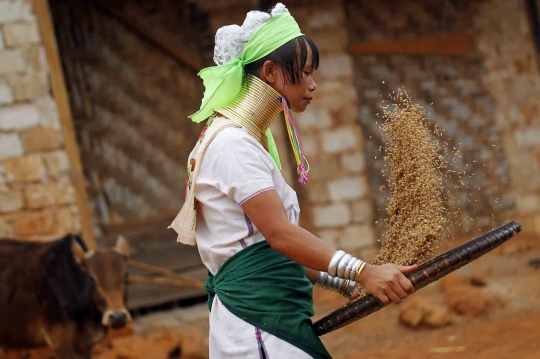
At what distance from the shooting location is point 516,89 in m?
8.33

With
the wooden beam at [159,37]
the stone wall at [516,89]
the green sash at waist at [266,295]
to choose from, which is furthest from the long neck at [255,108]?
the stone wall at [516,89]

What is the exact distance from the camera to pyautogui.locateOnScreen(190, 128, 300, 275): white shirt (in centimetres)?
230

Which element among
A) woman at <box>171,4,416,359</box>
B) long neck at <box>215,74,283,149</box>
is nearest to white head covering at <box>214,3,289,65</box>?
woman at <box>171,4,416,359</box>

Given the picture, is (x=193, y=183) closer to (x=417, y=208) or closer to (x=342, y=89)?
(x=417, y=208)

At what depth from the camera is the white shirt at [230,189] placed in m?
2.30

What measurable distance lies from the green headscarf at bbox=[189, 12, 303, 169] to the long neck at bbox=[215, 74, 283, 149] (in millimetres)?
31

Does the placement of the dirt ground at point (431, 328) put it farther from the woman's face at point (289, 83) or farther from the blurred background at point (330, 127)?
the woman's face at point (289, 83)

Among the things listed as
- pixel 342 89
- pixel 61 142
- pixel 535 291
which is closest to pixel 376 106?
pixel 342 89

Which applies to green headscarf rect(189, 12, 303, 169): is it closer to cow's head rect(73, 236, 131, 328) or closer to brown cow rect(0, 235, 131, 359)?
cow's head rect(73, 236, 131, 328)

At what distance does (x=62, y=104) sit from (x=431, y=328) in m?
3.52

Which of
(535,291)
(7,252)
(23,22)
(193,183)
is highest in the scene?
(23,22)

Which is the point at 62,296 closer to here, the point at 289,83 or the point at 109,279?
the point at 109,279

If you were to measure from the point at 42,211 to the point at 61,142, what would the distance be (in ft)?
1.87

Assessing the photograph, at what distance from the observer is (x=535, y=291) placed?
681cm
